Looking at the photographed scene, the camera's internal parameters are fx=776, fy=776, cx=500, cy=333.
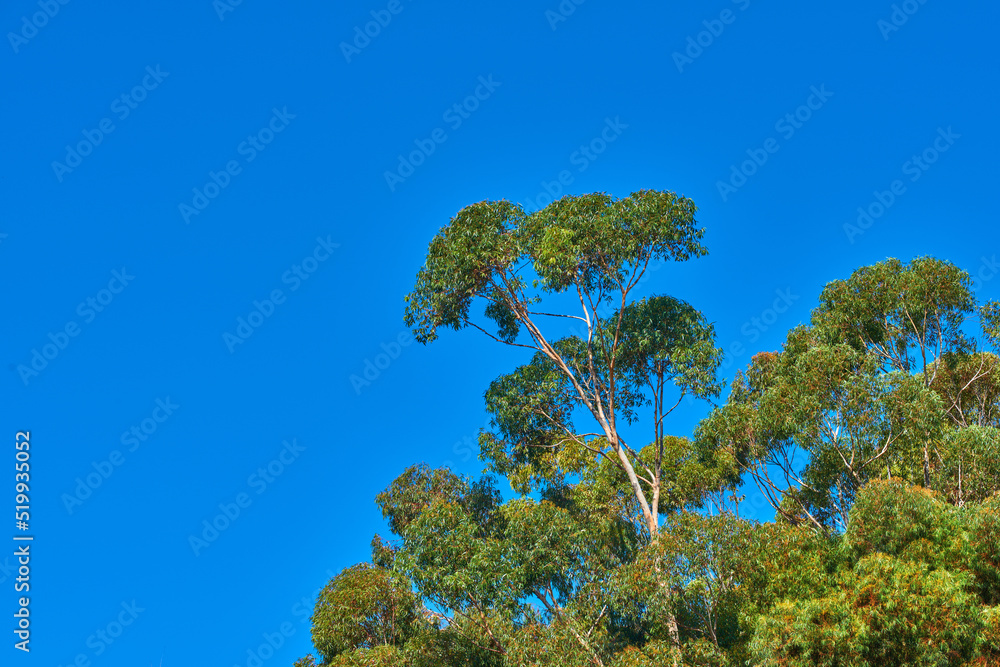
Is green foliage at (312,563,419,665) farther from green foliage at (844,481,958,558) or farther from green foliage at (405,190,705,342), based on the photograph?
green foliage at (844,481,958,558)

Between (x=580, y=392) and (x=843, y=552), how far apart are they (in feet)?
27.4

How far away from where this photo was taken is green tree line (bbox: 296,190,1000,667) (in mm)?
15148

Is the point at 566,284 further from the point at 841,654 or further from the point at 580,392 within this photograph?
the point at 841,654

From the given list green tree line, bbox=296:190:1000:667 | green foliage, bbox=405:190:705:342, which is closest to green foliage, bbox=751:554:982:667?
green tree line, bbox=296:190:1000:667

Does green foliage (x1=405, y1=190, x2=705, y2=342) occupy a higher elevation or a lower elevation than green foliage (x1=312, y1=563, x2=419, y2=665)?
higher

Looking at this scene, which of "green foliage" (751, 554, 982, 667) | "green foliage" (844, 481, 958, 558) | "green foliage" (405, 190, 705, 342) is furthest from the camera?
"green foliage" (405, 190, 705, 342)

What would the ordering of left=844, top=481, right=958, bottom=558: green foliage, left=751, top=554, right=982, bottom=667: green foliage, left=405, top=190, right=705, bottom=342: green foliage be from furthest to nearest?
left=405, top=190, right=705, bottom=342: green foliage → left=844, top=481, right=958, bottom=558: green foliage → left=751, top=554, right=982, bottom=667: green foliage

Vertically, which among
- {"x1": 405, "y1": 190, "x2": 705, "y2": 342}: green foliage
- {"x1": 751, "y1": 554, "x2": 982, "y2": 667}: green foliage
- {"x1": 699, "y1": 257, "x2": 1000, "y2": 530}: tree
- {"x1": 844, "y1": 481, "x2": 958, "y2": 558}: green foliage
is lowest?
{"x1": 751, "y1": 554, "x2": 982, "y2": 667}: green foliage

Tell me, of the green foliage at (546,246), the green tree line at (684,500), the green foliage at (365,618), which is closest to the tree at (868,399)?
the green tree line at (684,500)

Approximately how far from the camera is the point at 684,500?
29.5 m

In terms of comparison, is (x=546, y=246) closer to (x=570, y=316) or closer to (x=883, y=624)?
(x=570, y=316)

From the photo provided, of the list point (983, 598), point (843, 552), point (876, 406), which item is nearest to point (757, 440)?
point (876, 406)

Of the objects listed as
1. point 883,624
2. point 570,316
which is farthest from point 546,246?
point 883,624

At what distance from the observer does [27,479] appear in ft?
62.5
